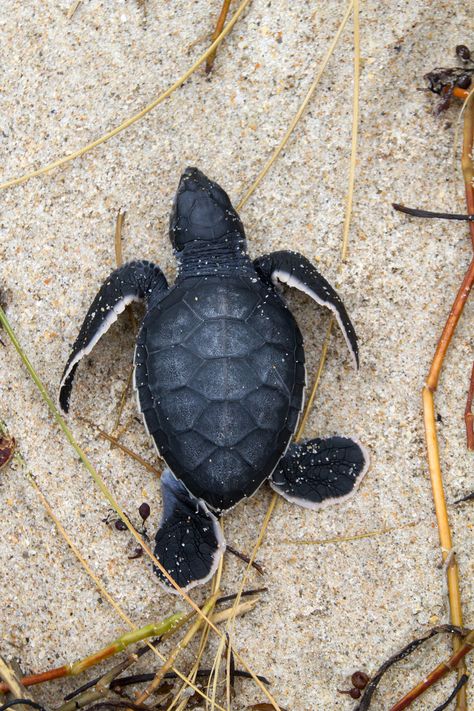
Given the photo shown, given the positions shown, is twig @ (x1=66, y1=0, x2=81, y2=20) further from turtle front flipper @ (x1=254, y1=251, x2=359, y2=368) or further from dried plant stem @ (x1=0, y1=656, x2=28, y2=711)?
dried plant stem @ (x1=0, y1=656, x2=28, y2=711)

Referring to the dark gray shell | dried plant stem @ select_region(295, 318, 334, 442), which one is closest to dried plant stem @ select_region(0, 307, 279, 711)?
the dark gray shell

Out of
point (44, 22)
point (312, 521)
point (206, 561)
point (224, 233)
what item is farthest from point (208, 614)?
point (44, 22)

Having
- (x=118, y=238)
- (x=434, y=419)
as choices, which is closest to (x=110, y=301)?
(x=118, y=238)

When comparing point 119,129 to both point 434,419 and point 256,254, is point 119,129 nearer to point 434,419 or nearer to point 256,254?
point 256,254

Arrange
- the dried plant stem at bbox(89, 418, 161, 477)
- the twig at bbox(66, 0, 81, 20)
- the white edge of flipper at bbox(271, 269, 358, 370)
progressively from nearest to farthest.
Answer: the white edge of flipper at bbox(271, 269, 358, 370) < the dried plant stem at bbox(89, 418, 161, 477) < the twig at bbox(66, 0, 81, 20)

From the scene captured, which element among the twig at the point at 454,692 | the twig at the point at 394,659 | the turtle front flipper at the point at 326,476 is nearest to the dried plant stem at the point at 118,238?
the turtle front flipper at the point at 326,476

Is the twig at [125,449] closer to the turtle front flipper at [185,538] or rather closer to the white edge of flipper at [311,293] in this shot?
the turtle front flipper at [185,538]
